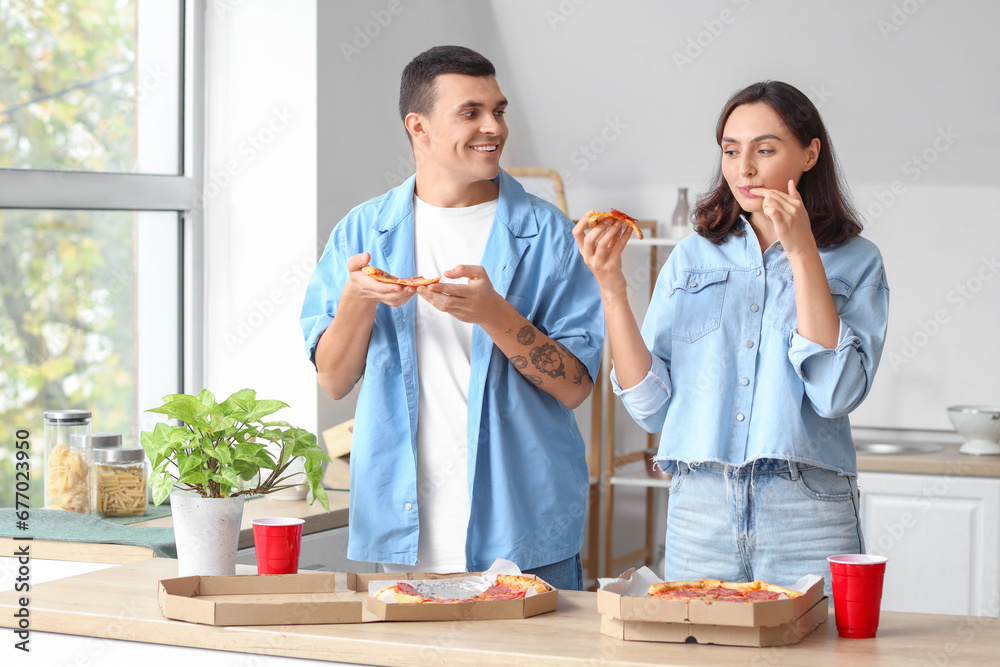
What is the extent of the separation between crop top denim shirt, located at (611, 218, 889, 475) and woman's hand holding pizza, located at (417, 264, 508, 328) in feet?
0.78

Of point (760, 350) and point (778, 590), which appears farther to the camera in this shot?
point (760, 350)

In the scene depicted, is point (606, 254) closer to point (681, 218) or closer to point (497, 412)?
point (497, 412)

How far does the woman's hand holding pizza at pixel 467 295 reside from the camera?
1660mm

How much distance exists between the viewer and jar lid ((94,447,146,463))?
234cm

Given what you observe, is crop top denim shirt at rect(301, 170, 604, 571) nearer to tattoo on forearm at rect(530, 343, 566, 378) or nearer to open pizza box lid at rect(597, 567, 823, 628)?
tattoo on forearm at rect(530, 343, 566, 378)

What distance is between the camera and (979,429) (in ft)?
10.8

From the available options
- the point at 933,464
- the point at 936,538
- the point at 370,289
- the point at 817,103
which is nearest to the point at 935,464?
the point at 933,464

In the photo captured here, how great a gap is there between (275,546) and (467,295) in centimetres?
48

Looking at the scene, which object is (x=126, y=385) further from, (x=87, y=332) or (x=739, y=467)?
(x=739, y=467)

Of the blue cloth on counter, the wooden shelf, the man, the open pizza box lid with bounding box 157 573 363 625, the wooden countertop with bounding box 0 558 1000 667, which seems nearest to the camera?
the wooden countertop with bounding box 0 558 1000 667

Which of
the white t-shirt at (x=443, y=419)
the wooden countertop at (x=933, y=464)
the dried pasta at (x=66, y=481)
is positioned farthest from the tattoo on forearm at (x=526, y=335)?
the wooden countertop at (x=933, y=464)

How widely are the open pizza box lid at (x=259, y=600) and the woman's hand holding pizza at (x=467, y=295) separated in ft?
1.52

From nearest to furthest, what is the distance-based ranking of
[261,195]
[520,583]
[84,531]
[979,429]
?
[520,583]
[84,531]
[261,195]
[979,429]

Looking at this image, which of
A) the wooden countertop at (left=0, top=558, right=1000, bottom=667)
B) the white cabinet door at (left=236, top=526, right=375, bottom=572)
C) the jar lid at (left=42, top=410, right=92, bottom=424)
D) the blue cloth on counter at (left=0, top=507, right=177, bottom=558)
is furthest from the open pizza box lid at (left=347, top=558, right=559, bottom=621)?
the jar lid at (left=42, top=410, right=92, bottom=424)
